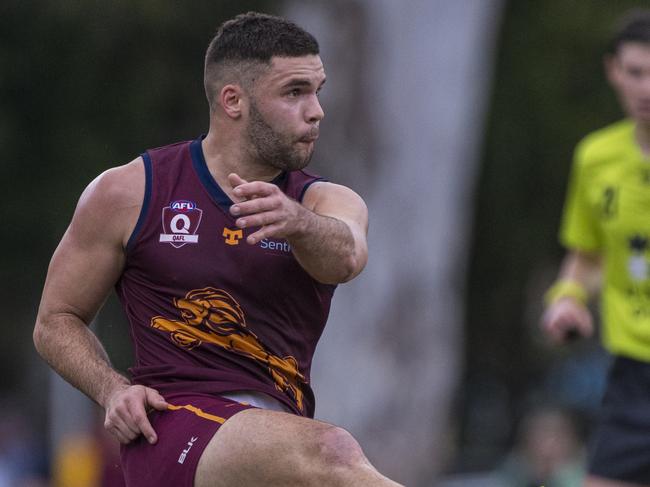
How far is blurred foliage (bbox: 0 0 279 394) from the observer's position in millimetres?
16984

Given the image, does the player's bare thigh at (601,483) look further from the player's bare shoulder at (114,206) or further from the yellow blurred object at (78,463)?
the yellow blurred object at (78,463)

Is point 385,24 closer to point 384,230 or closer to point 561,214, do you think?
point 384,230

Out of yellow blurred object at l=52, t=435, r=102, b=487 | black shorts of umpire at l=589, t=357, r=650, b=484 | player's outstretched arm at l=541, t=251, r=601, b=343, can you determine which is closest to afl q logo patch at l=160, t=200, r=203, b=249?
player's outstretched arm at l=541, t=251, r=601, b=343

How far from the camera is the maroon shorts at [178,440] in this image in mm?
5324

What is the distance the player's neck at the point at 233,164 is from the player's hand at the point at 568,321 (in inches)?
98.2

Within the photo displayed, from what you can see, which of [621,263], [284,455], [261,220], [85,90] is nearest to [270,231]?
[261,220]

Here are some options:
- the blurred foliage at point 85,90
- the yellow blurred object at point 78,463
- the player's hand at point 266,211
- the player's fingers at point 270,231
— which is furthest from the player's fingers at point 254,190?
the blurred foliage at point 85,90

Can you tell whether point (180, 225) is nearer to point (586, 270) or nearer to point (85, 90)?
point (586, 270)

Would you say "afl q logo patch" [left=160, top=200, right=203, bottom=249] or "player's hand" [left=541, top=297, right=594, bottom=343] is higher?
"afl q logo patch" [left=160, top=200, right=203, bottom=249]

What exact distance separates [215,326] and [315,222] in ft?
2.03

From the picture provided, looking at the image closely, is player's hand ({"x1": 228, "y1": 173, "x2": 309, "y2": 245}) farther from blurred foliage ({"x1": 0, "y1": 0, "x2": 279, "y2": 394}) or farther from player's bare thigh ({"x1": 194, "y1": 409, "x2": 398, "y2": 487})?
blurred foliage ({"x1": 0, "y1": 0, "x2": 279, "y2": 394})

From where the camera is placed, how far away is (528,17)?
19.2 metres

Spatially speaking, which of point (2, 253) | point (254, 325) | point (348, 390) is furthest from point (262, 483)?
point (2, 253)

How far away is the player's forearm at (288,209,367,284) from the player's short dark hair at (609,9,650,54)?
9.48ft
